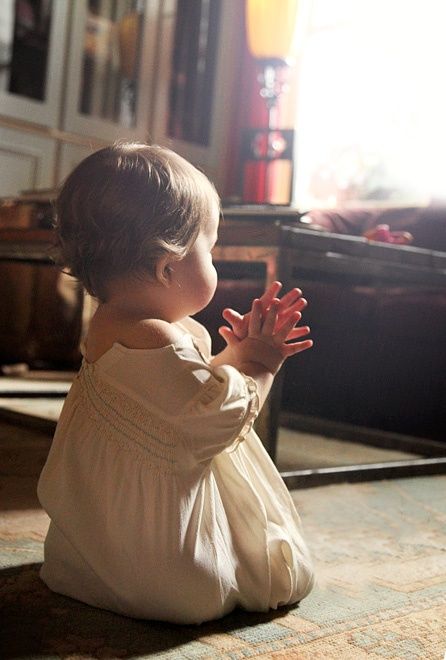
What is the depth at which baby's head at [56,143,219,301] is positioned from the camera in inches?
32.2

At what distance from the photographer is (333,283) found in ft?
7.46

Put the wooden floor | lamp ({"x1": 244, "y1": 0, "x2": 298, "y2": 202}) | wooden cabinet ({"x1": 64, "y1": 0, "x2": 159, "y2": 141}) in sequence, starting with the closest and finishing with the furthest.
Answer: the wooden floor → lamp ({"x1": 244, "y1": 0, "x2": 298, "y2": 202}) → wooden cabinet ({"x1": 64, "y1": 0, "x2": 159, "y2": 141})

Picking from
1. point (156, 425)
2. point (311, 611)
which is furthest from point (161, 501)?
point (311, 611)

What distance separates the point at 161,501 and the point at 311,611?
19cm

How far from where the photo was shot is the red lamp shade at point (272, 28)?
3.48 meters

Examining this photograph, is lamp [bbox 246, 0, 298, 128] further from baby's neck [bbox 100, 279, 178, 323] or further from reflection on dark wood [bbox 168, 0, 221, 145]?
baby's neck [bbox 100, 279, 178, 323]

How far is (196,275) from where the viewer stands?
2.83 ft

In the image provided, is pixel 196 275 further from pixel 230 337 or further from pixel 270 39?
pixel 270 39

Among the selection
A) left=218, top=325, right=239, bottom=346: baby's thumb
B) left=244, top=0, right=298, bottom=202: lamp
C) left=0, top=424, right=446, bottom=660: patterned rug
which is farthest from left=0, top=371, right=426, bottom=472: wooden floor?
left=244, top=0, right=298, bottom=202: lamp

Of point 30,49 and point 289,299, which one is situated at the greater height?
point 30,49

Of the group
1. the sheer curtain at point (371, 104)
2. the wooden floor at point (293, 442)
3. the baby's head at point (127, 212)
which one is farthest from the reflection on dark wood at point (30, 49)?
the baby's head at point (127, 212)

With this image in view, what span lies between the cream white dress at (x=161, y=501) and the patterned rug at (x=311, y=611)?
0.03 m

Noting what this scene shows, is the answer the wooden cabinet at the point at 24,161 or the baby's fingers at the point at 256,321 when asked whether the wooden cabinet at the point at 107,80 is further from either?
the baby's fingers at the point at 256,321

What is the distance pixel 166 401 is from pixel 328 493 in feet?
2.38
